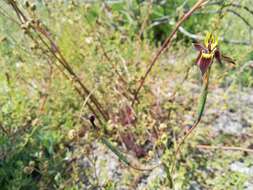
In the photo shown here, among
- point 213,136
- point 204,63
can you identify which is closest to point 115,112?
point 213,136

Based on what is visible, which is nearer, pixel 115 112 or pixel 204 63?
pixel 204 63

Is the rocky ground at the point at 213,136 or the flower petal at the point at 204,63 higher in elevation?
the flower petal at the point at 204,63

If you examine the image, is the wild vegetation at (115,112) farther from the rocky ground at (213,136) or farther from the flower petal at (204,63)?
the flower petal at (204,63)

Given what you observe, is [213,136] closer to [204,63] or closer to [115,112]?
[115,112]

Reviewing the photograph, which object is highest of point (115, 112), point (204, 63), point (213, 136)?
point (204, 63)

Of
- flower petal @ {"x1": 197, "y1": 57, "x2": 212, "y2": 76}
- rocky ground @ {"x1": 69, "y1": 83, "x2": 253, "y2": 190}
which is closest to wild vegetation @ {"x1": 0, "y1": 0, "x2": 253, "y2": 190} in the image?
rocky ground @ {"x1": 69, "y1": 83, "x2": 253, "y2": 190}

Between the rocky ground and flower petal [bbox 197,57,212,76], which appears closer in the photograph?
flower petal [bbox 197,57,212,76]

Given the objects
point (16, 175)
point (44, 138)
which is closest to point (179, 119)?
point (44, 138)

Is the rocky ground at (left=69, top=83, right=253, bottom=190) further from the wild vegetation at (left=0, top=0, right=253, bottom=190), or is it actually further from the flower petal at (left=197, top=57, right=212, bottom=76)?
the flower petal at (left=197, top=57, right=212, bottom=76)

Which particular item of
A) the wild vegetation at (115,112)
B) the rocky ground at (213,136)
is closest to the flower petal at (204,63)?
the wild vegetation at (115,112)

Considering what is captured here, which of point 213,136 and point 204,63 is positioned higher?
point 204,63
